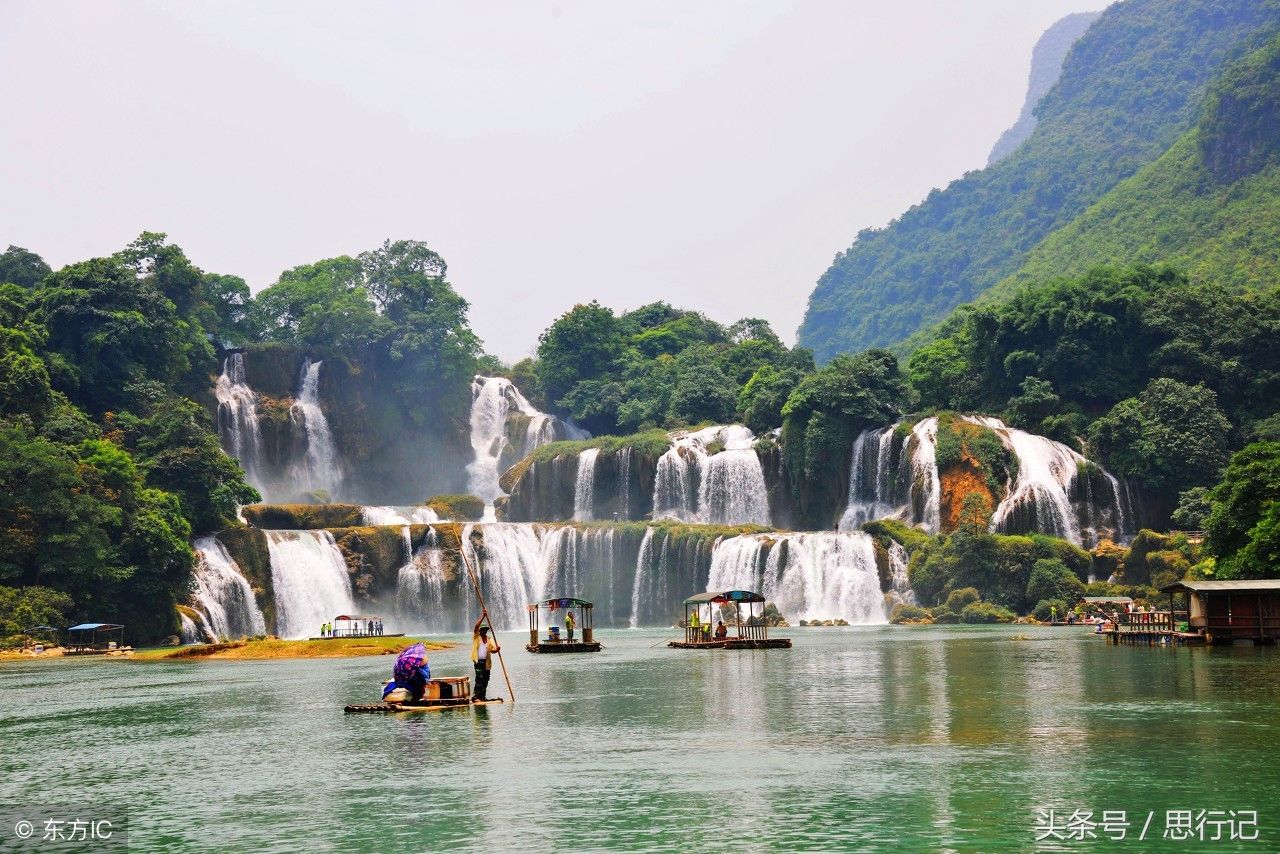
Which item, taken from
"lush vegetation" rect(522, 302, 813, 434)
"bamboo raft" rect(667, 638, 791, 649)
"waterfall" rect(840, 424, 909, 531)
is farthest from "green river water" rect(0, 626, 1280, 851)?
"lush vegetation" rect(522, 302, 813, 434)

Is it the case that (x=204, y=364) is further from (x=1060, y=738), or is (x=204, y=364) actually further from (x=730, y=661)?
(x=1060, y=738)

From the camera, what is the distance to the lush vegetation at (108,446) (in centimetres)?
5653

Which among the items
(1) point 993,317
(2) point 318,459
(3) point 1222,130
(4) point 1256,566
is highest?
(3) point 1222,130

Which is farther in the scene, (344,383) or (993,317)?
(344,383)

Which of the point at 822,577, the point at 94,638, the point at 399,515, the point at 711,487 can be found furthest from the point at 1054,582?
the point at 94,638

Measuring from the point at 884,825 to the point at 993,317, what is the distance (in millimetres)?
68890

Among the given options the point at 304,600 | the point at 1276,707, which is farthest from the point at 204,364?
the point at 1276,707

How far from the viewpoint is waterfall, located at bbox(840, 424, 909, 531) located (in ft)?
245

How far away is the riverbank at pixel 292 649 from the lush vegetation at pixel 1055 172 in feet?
372

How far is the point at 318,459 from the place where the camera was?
89.8m

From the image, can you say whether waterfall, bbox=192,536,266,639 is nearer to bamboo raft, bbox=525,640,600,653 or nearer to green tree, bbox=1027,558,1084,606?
bamboo raft, bbox=525,640,600,653

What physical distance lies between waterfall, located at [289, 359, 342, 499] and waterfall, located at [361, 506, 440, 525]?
11.4 m

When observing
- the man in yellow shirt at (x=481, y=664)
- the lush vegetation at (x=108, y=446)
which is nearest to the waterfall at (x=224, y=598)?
the lush vegetation at (x=108, y=446)

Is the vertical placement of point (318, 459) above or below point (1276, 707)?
above
